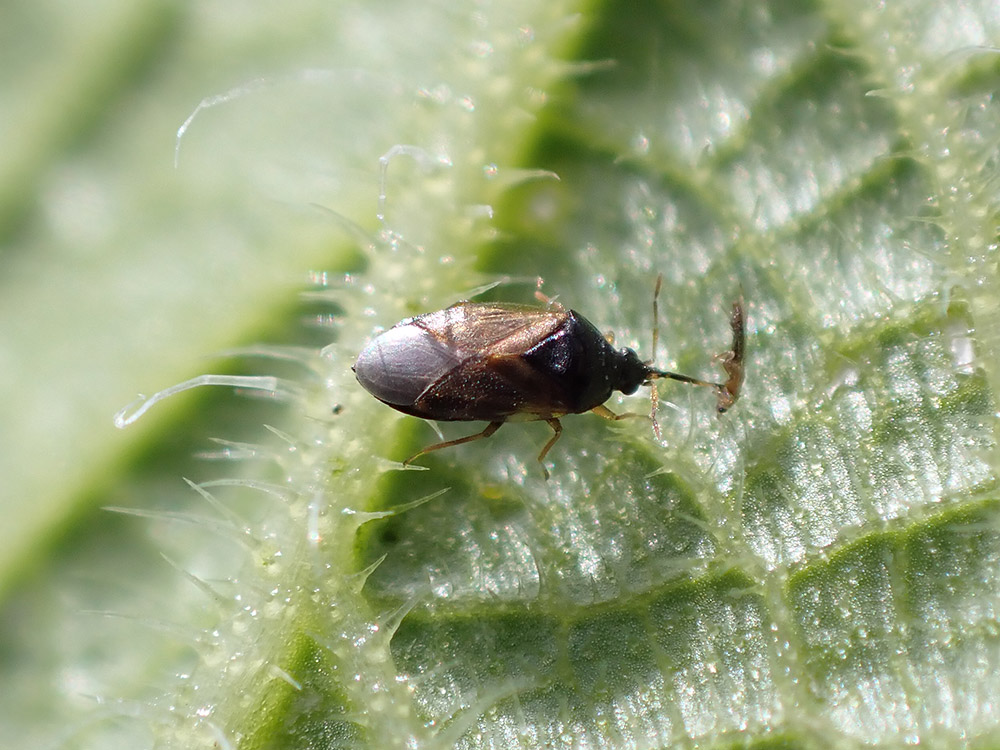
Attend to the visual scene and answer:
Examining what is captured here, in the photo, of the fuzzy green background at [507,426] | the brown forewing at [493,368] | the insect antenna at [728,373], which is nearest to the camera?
the fuzzy green background at [507,426]

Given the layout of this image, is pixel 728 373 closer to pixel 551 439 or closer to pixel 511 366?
pixel 551 439

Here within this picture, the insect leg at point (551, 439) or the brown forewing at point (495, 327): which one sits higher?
the brown forewing at point (495, 327)

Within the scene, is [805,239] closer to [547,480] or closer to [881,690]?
[547,480]

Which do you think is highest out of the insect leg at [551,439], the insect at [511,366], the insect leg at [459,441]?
the insect at [511,366]

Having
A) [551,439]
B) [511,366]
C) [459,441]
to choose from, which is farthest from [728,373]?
[459,441]

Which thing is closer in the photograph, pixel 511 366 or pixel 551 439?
pixel 551 439

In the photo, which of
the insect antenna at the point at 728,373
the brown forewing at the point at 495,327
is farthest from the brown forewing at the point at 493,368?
the insect antenna at the point at 728,373

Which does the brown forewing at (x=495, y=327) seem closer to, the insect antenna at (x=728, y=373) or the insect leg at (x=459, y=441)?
the insect leg at (x=459, y=441)

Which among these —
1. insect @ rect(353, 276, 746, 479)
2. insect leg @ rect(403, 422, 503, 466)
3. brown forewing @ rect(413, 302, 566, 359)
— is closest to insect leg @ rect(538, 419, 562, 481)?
insect @ rect(353, 276, 746, 479)

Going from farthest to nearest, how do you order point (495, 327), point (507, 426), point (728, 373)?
point (495, 327) < point (507, 426) < point (728, 373)
